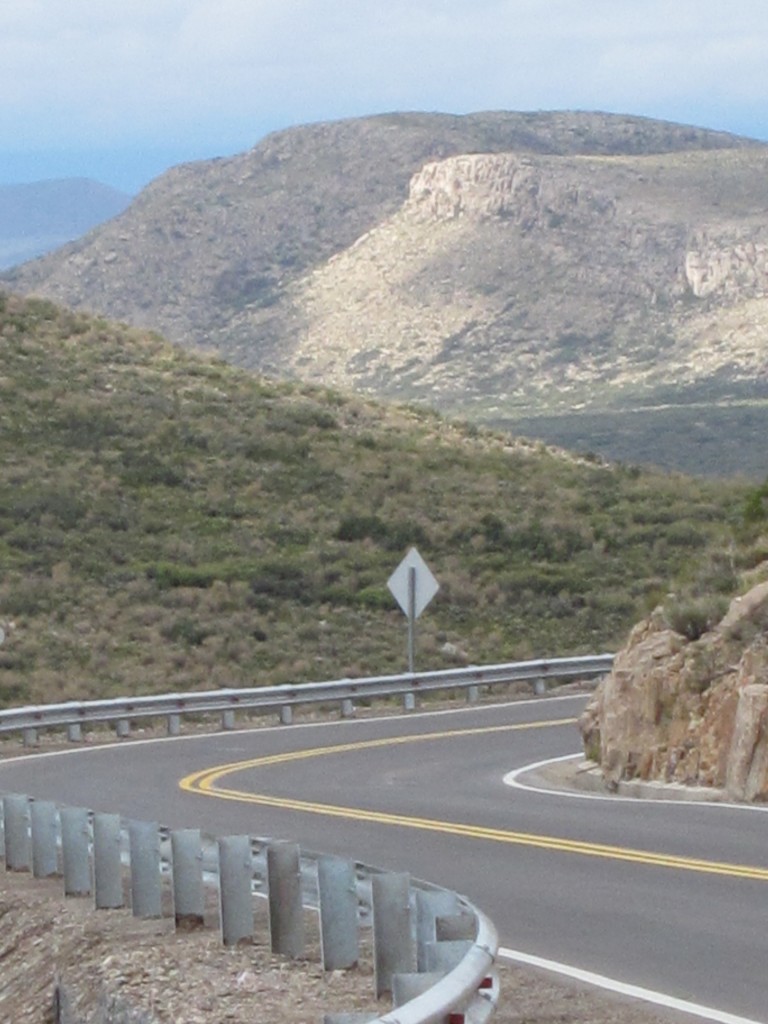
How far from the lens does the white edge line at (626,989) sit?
9336 millimetres

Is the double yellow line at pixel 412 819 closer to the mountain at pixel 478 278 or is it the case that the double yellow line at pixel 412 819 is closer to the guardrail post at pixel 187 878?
the guardrail post at pixel 187 878

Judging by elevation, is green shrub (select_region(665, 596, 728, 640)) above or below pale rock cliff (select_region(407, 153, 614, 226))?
below

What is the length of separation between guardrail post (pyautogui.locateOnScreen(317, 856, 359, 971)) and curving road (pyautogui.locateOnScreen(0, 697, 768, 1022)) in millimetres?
1159

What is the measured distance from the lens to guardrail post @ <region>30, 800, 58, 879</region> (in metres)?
14.9

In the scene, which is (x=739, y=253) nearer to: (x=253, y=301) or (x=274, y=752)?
(x=253, y=301)

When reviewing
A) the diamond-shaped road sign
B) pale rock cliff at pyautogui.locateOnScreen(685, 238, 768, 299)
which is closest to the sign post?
the diamond-shaped road sign

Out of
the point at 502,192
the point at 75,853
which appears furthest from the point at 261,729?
the point at 502,192

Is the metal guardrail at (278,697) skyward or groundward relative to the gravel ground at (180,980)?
groundward

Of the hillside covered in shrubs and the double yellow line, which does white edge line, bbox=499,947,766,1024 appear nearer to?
the double yellow line

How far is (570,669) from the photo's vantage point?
34562mm

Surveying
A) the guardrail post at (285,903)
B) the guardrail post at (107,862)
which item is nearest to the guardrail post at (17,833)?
the guardrail post at (107,862)

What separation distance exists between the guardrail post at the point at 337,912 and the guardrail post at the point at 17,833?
494 cm

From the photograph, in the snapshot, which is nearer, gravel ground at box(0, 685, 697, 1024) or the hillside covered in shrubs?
gravel ground at box(0, 685, 697, 1024)

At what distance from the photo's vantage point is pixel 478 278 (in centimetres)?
13238
